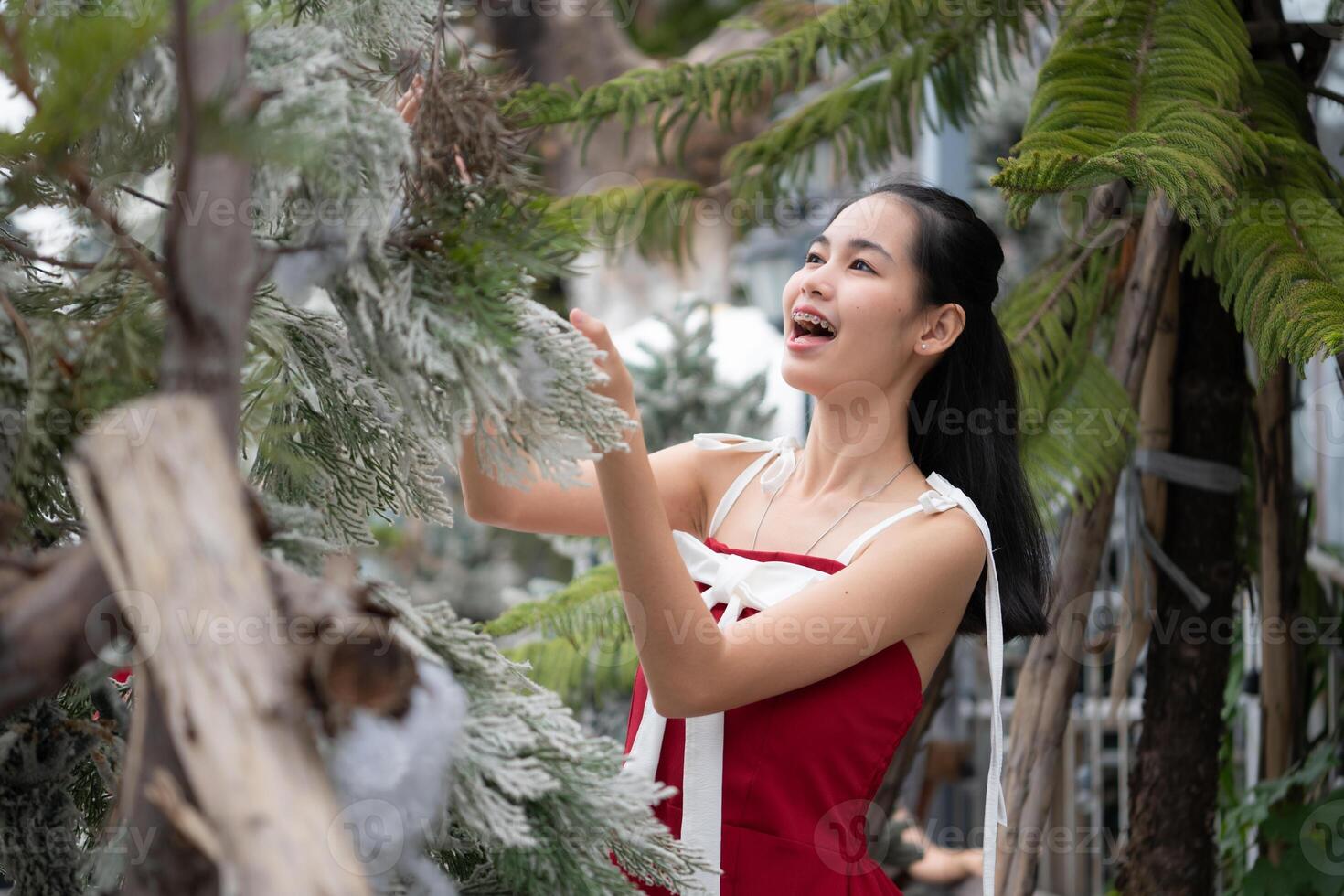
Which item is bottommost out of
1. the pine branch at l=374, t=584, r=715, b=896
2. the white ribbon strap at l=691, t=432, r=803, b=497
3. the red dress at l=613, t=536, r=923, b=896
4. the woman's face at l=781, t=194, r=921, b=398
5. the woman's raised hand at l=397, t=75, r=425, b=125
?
the red dress at l=613, t=536, r=923, b=896

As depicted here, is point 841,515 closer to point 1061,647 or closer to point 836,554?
point 836,554

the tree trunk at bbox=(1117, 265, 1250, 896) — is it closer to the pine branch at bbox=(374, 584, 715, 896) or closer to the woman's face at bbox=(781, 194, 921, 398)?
the woman's face at bbox=(781, 194, 921, 398)

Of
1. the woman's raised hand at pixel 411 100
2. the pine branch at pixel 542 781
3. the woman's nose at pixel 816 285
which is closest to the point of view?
the pine branch at pixel 542 781

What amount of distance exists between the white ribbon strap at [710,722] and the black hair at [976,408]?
212 millimetres

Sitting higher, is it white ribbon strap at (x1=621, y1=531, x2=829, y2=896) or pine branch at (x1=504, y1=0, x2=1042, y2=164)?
pine branch at (x1=504, y1=0, x2=1042, y2=164)

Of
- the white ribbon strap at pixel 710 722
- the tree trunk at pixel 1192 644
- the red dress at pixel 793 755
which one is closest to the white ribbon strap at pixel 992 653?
the red dress at pixel 793 755

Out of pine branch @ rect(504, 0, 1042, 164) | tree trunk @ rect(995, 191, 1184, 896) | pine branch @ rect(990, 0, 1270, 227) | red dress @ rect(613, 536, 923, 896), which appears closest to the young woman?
red dress @ rect(613, 536, 923, 896)

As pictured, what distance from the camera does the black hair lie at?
45.0 inches

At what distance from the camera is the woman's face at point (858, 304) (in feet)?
3.58

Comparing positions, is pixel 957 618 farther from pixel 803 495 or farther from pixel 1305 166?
pixel 1305 166

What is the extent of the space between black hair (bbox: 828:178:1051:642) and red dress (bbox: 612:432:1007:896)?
0.08 metres

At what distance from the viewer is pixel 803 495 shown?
1.20 m

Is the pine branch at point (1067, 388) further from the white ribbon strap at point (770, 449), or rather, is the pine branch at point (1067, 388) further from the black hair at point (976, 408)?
the white ribbon strap at point (770, 449)

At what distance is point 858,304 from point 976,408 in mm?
191
